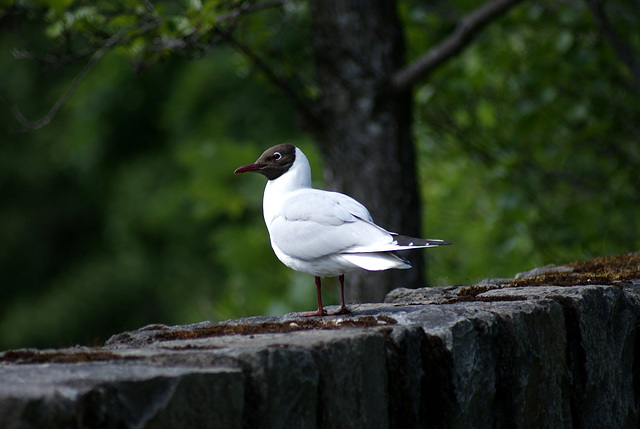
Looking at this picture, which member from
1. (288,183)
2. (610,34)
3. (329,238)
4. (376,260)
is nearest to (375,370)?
(376,260)

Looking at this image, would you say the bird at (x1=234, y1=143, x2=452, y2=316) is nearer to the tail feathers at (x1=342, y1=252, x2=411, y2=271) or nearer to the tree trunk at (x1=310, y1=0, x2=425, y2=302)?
the tail feathers at (x1=342, y1=252, x2=411, y2=271)

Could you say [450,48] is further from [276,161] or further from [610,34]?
[276,161]

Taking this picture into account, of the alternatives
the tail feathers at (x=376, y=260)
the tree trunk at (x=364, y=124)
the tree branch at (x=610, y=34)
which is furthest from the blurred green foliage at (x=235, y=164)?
the tail feathers at (x=376, y=260)

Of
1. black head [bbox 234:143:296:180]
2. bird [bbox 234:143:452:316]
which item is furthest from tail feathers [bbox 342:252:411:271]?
black head [bbox 234:143:296:180]

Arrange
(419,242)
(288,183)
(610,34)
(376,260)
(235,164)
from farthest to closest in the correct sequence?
(235,164) → (610,34) → (288,183) → (376,260) → (419,242)

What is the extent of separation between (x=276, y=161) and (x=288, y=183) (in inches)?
4.3

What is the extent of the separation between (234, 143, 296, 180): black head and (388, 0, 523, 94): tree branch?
5.60ft

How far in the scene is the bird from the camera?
261 cm

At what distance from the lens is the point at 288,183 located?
3.15 m

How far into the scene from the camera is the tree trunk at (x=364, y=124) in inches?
186

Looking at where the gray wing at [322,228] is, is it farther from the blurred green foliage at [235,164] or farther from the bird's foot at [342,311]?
the blurred green foliage at [235,164]

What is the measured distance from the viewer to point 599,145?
677 centimetres

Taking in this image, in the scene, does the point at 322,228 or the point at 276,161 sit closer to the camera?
the point at 322,228

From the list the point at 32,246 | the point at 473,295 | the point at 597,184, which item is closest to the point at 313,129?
the point at 473,295
